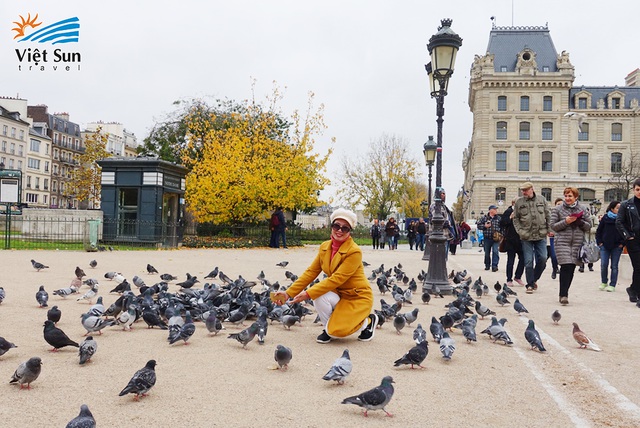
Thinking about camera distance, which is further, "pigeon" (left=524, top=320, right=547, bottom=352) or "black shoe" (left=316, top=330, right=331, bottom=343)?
"black shoe" (left=316, top=330, right=331, bottom=343)

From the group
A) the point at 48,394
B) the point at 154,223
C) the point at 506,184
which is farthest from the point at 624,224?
the point at 506,184

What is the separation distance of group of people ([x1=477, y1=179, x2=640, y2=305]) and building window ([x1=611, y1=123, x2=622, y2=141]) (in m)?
66.0

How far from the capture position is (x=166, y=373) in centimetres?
484

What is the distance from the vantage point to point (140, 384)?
4020 millimetres

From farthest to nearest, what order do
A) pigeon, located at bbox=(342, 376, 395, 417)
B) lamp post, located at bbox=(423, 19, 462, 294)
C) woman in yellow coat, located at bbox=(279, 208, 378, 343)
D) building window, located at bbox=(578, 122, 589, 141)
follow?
building window, located at bbox=(578, 122, 589, 141), lamp post, located at bbox=(423, 19, 462, 294), woman in yellow coat, located at bbox=(279, 208, 378, 343), pigeon, located at bbox=(342, 376, 395, 417)

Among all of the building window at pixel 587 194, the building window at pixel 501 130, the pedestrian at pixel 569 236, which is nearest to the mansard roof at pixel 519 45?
the building window at pixel 501 130

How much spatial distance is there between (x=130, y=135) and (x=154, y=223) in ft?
337

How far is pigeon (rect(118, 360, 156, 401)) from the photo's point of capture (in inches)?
Result: 156

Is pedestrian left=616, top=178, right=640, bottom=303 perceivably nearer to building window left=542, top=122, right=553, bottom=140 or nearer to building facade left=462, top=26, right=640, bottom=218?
building facade left=462, top=26, right=640, bottom=218

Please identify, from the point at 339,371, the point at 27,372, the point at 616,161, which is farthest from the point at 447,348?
the point at 616,161

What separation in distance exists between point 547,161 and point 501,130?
711cm

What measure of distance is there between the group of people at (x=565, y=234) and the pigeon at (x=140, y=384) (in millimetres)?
7769

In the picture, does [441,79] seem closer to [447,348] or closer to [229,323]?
[229,323]

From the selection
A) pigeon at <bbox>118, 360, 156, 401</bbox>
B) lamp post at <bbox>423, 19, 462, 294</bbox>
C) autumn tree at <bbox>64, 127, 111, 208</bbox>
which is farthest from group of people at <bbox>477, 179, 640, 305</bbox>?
autumn tree at <bbox>64, 127, 111, 208</bbox>
